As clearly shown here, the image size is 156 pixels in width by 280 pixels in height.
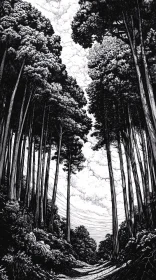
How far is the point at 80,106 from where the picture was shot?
17.2m

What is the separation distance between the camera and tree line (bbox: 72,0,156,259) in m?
7.27

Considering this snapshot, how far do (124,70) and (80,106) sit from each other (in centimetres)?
692

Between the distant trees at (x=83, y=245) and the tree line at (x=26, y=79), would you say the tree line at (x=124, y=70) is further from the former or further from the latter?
the distant trees at (x=83, y=245)

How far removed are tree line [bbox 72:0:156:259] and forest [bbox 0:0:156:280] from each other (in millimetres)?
31

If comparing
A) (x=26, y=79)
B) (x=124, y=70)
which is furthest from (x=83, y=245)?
(x=124, y=70)

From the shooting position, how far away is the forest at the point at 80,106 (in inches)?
250

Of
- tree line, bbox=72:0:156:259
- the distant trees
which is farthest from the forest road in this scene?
the distant trees

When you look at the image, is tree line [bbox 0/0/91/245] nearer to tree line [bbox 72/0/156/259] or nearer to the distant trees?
tree line [bbox 72/0/156/259]

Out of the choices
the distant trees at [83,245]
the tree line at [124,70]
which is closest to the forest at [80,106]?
the tree line at [124,70]

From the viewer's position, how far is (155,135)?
6137mm

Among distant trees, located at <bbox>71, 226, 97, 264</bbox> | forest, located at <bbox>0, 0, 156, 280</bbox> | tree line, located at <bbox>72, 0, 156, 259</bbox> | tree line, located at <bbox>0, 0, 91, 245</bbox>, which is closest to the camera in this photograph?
forest, located at <bbox>0, 0, 156, 280</bbox>

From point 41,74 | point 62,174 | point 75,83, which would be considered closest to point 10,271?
point 41,74

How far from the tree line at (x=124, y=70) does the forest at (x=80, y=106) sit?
3cm

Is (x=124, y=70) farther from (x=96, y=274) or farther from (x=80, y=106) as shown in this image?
(x=96, y=274)
